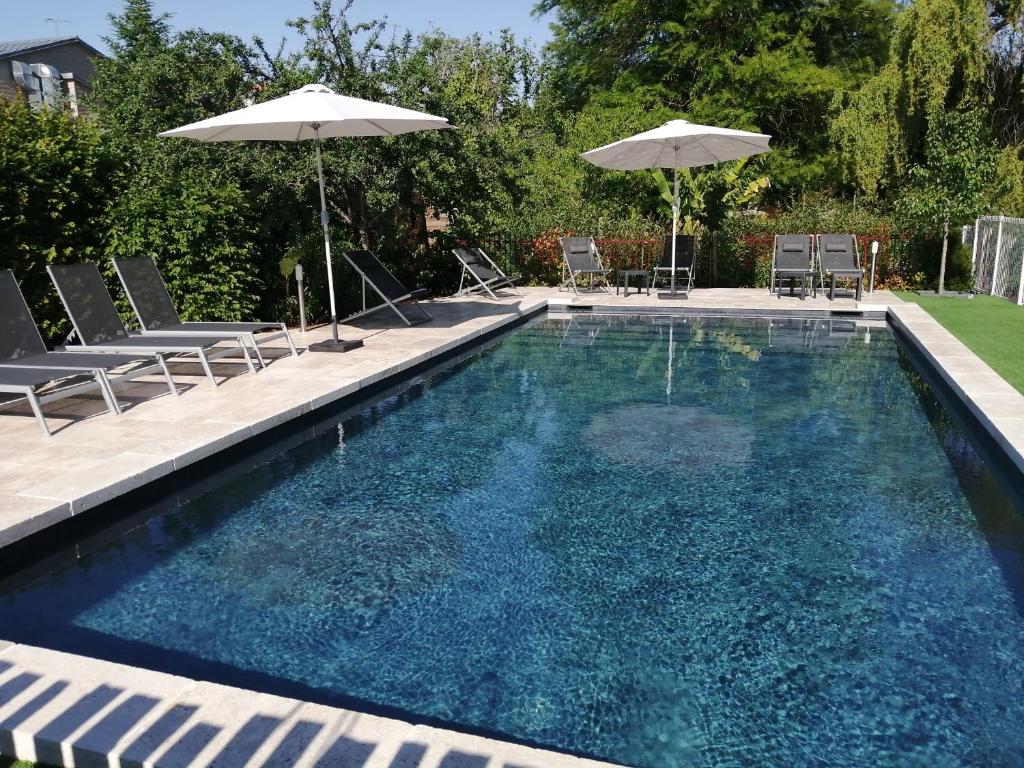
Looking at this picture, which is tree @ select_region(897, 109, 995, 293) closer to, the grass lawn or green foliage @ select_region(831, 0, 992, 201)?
the grass lawn

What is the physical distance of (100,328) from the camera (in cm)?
762

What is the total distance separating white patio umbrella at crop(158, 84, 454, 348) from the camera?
7887 mm

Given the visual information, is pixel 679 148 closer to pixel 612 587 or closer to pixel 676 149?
pixel 676 149

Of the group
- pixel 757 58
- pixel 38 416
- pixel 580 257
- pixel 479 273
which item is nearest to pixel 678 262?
pixel 580 257

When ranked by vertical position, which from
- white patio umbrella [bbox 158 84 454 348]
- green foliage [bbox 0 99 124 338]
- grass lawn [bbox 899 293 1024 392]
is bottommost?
grass lawn [bbox 899 293 1024 392]

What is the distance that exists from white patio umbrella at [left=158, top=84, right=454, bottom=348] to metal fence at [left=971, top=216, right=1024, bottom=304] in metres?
10.8

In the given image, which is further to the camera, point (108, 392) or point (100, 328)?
point (100, 328)

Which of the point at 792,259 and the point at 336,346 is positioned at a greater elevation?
the point at 792,259

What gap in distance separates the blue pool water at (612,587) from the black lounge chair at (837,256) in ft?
25.4

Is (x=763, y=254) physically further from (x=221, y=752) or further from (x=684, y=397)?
(x=221, y=752)

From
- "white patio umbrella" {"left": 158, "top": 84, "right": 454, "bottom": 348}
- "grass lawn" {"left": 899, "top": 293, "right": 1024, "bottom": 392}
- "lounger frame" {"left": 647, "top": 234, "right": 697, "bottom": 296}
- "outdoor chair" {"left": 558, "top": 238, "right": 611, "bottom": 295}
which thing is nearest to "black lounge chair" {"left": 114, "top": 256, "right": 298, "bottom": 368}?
"white patio umbrella" {"left": 158, "top": 84, "right": 454, "bottom": 348}

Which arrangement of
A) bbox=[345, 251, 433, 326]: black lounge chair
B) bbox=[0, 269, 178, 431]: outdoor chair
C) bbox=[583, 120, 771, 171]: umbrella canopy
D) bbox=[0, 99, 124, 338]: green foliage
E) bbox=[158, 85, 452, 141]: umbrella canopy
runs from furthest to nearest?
bbox=[583, 120, 771, 171]: umbrella canopy
bbox=[345, 251, 433, 326]: black lounge chair
bbox=[0, 99, 124, 338]: green foliage
bbox=[158, 85, 452, 141]: umbrella canopy
bbox=[0, 269, 178, 431]: outdoor chair

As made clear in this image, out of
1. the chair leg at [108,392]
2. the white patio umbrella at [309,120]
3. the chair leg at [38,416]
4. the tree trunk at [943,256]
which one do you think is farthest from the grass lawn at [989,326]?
the chair leg at [38,416]

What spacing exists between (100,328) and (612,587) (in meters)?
5.92
